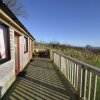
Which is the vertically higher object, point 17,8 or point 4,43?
point 17,8

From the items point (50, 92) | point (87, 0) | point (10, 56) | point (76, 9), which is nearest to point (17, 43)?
point (10, 56)

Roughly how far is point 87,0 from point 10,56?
15.3 metres

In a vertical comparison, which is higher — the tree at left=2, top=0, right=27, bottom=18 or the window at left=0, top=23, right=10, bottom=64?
the tree at left=2, top=0, right=27, bottom=18

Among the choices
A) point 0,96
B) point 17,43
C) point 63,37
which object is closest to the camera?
point 0,96

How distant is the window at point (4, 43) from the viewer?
4.91 metres

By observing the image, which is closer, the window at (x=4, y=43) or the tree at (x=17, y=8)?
the window at (x=4, y=43)

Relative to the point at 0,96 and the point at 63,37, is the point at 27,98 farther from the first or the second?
the point at 63,37

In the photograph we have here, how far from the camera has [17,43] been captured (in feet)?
26.4

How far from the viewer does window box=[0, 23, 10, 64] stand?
491 cm

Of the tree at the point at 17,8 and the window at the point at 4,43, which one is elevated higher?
the tree at the point at 17,8

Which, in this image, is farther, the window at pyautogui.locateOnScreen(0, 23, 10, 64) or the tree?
the tree

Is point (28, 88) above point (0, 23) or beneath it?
beneath

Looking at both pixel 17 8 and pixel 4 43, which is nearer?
pixel 4 43

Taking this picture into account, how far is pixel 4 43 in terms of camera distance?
17.3 feet
